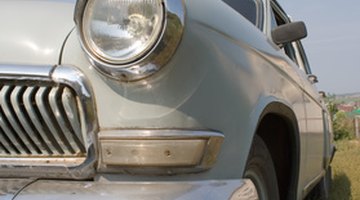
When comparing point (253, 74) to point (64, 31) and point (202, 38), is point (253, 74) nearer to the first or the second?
point (202, 38)

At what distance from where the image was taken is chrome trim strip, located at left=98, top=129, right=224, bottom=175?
1431 mm

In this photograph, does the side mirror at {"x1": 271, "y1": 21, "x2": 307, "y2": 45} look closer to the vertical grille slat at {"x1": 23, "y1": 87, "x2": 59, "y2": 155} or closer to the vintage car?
the vintage car

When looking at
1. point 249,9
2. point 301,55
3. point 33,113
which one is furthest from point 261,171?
point 301,55

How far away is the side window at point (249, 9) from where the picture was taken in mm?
2763

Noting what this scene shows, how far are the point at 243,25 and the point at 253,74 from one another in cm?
26

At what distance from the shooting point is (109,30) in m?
1.45

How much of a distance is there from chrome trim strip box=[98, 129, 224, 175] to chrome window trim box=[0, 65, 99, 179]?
0.04m

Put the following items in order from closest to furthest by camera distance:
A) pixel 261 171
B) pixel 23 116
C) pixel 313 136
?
pixel 23 116 → pixel 261 171 → pixel 313 136

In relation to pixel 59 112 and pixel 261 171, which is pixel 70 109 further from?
pixel 261 171

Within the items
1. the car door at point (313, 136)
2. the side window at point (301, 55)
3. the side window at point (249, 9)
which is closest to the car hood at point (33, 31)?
the side window at point (249, 9)

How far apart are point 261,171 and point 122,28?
3.06ft

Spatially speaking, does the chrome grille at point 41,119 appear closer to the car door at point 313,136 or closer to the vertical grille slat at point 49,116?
the vertical grille slat at point 49,116

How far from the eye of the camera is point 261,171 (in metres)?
2.02

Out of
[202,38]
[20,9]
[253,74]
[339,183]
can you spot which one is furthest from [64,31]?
[339,183]
